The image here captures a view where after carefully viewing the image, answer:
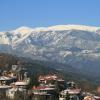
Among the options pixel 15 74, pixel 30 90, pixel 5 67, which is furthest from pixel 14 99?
pixel 5 67

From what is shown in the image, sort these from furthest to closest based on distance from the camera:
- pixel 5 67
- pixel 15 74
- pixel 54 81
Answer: pixel 5 67 < pixel 15 74 < pixel 54 81

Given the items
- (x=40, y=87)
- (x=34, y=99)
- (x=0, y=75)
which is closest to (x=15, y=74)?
(x=0, y=75)

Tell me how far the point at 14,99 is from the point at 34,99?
3.43 meters

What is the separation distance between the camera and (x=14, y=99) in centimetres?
8938

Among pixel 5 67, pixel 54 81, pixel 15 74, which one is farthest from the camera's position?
pixel 5 67

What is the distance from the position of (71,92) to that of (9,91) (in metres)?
11.0

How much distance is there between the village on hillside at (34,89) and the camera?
93125mm

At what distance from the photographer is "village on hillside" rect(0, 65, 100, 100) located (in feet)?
306

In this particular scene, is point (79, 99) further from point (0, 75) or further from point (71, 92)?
point (0, 75)

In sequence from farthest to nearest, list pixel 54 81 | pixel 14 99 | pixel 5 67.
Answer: pixel 5 67, pixel 54 81, pixel 14 99

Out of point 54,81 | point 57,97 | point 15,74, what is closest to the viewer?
point 57,97

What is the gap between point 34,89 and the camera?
98125 millimetres

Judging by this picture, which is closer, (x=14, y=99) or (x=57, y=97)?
(x=14, y=99)

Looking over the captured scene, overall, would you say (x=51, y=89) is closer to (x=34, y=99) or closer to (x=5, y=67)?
(x=34, y=99)
